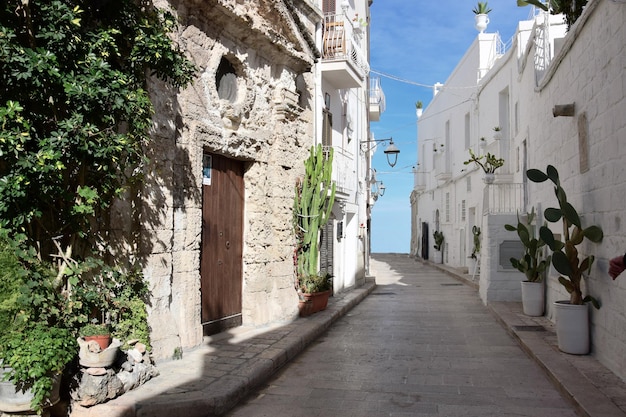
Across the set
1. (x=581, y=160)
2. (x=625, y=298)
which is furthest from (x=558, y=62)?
(x=625, y=298)

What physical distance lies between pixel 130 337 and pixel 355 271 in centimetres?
1039

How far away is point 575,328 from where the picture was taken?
21.6ft

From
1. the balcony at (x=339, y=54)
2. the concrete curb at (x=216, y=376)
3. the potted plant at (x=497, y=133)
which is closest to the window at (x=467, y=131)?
the potted plant at (x=497, y=133)

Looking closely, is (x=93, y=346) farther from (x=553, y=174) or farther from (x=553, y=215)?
(x=553, y=174)

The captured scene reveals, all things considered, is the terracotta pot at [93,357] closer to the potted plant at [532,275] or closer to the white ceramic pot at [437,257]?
the potted plant at [532,275]

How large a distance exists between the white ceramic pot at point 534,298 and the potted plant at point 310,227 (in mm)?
3501

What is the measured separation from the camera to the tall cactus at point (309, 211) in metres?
9.68

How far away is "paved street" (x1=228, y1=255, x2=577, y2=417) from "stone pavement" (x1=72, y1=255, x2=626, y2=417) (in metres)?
0.01

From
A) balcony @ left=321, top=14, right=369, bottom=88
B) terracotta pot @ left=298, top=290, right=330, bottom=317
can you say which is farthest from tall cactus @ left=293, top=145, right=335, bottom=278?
balcony @ left=321, top=14, right=369, bottom=88

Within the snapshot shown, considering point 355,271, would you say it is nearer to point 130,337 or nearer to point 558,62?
point 558,62

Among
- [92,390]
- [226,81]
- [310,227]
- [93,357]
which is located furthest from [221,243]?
[92,390]

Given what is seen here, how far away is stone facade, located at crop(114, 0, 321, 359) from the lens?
6.18 meters

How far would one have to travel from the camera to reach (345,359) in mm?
7031

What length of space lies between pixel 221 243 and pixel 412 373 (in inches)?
126
